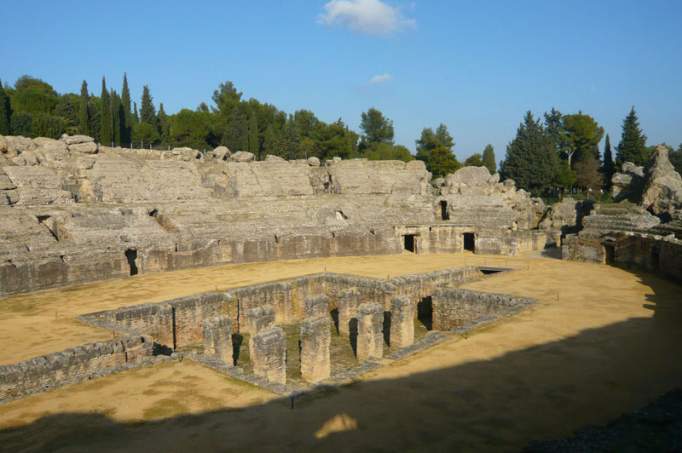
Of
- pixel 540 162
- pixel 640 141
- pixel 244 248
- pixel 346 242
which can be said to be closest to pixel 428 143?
pixel 540 162

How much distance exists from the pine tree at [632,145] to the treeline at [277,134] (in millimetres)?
74

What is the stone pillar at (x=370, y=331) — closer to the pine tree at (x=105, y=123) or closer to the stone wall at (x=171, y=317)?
the stone wall at (x=171, y=317)

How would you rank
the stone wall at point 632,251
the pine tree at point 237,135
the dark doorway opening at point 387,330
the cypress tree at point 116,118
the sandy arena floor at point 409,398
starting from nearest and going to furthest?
the sandy arena floor at point 409,398
the dark doorway opening at point 387,330
the stone wall at point 632,251
the cypress tree at point 116,118
the pine tree at point 237,135

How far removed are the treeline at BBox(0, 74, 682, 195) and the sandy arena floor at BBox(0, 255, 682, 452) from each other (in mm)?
26747

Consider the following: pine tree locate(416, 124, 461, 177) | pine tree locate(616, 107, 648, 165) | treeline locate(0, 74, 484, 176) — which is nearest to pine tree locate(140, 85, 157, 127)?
treeline locate(0, 74, 484, 176)

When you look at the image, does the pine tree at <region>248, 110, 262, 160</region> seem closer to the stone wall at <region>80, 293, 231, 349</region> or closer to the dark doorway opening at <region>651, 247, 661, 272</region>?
the stone wall at <region>80, 293, 231, 349</region>

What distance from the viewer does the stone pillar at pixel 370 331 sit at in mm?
13727

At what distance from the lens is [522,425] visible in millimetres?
7531

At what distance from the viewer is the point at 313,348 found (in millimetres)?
12125

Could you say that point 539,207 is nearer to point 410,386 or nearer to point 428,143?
point 428,143

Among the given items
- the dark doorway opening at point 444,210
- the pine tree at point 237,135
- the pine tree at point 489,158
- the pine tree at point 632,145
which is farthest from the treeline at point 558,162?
the pine tree at point 237,135

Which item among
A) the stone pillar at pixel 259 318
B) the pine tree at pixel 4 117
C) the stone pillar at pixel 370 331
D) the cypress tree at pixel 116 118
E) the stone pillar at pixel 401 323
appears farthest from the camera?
the cypress tree at pixel 116 118

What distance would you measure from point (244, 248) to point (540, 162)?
32.2 meters

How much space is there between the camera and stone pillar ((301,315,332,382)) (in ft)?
39.5
